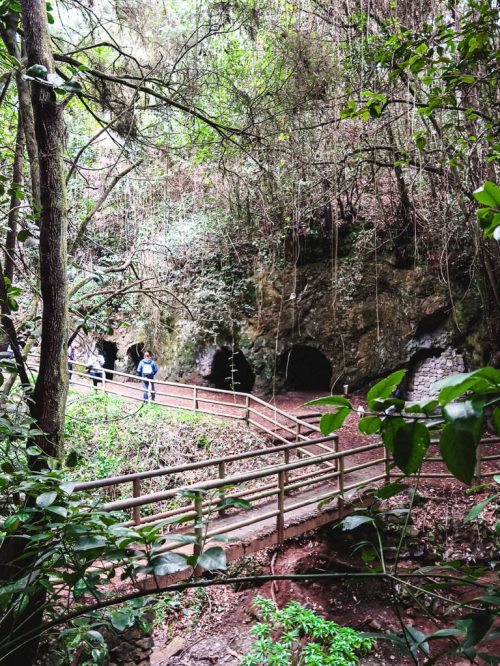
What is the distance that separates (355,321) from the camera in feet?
39.1

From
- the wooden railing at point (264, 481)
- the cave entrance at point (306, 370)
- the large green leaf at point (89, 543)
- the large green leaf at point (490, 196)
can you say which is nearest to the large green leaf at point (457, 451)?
the large green leaf at point (490, 196)

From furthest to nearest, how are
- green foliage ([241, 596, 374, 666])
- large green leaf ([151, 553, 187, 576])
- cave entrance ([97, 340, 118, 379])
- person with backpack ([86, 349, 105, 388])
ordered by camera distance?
cave entrance ([97, 340, 118, 379]) < person with backpack ([86, 349, 105, 388]) < green foliage ([241, 596, 374, 666]) < large green leaf ([151, 553, 187, 576])

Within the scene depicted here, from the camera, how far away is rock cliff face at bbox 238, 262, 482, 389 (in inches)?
435

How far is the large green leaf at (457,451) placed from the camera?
0.54 metres

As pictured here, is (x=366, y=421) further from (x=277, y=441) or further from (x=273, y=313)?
(x=273, y=313)

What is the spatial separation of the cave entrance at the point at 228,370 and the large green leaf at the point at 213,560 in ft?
38.2

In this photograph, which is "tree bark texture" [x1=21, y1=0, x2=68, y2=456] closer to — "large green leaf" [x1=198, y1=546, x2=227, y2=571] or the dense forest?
the dense forest

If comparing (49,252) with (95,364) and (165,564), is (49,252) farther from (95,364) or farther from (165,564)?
(95,364)

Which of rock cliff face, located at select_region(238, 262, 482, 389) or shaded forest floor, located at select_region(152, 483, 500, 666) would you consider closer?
shaded forest floor, located at select_region(152, 483, 500, 666)

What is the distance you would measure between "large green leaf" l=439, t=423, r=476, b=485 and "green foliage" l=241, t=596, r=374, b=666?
455 centimetres

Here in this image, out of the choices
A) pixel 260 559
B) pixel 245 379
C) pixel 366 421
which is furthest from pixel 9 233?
pixel 245 379

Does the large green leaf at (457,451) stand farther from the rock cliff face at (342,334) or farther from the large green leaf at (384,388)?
the rock cliff face at (342,334)

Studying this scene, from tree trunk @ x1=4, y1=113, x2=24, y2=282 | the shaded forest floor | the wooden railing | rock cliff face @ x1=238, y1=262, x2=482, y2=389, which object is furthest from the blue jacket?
tree trunk @ x1=4, y1=113, x2=24, y2=282

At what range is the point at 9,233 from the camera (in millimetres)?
2709
